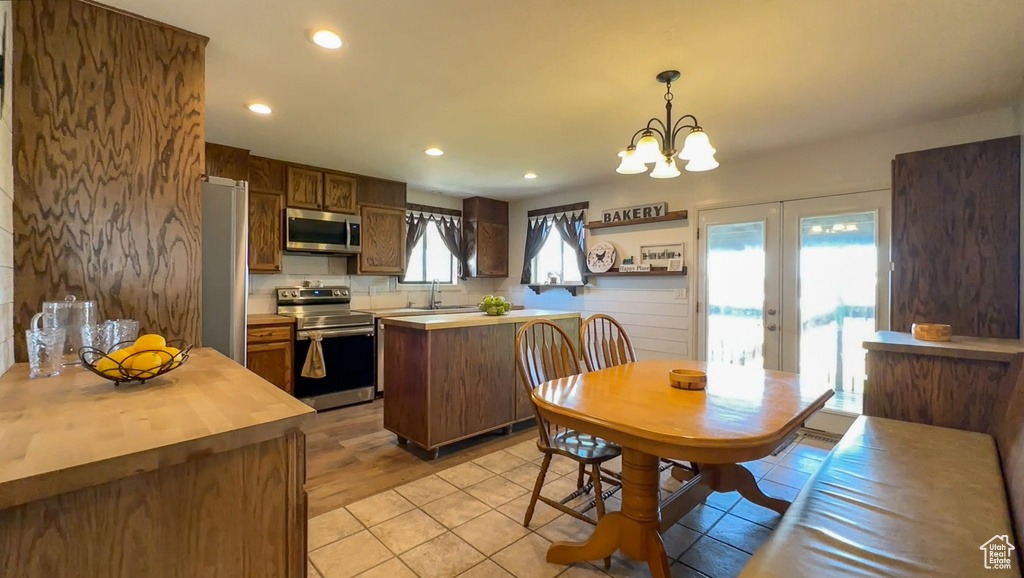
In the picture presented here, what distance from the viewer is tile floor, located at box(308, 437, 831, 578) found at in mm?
1812

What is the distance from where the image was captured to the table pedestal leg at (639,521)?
1604 mm

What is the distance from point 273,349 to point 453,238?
2.65m

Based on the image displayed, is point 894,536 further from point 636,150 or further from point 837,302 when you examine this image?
point 837,302

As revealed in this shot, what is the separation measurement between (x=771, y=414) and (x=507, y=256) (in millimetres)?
4695

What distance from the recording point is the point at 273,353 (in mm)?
3766

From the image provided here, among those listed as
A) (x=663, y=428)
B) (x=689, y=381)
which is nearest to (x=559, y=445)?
(x=689, y=381)

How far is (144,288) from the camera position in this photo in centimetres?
179

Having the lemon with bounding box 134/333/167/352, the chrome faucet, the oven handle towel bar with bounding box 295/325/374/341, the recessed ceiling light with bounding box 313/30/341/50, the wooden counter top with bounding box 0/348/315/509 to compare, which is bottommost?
the oven handle towel bar with bounding box 295/325/374/341

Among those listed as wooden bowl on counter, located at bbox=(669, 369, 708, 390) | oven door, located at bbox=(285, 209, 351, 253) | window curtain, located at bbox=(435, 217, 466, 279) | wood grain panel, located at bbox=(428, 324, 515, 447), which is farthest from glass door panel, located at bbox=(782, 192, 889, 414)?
oven door, located at bbox=(285, 209, 351, 253)

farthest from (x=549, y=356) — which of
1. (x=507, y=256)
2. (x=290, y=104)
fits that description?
(x=507, y=256)

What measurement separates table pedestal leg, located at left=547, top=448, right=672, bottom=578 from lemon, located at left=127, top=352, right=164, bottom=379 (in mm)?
1569

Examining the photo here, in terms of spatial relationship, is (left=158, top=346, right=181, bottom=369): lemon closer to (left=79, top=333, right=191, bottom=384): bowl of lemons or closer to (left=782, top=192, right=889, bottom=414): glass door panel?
(left=79, top=333, right=191, bottom=384): bowl of lemons

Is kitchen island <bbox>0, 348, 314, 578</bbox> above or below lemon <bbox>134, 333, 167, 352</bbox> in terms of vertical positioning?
below

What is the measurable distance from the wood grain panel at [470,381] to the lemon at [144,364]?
1.70m
